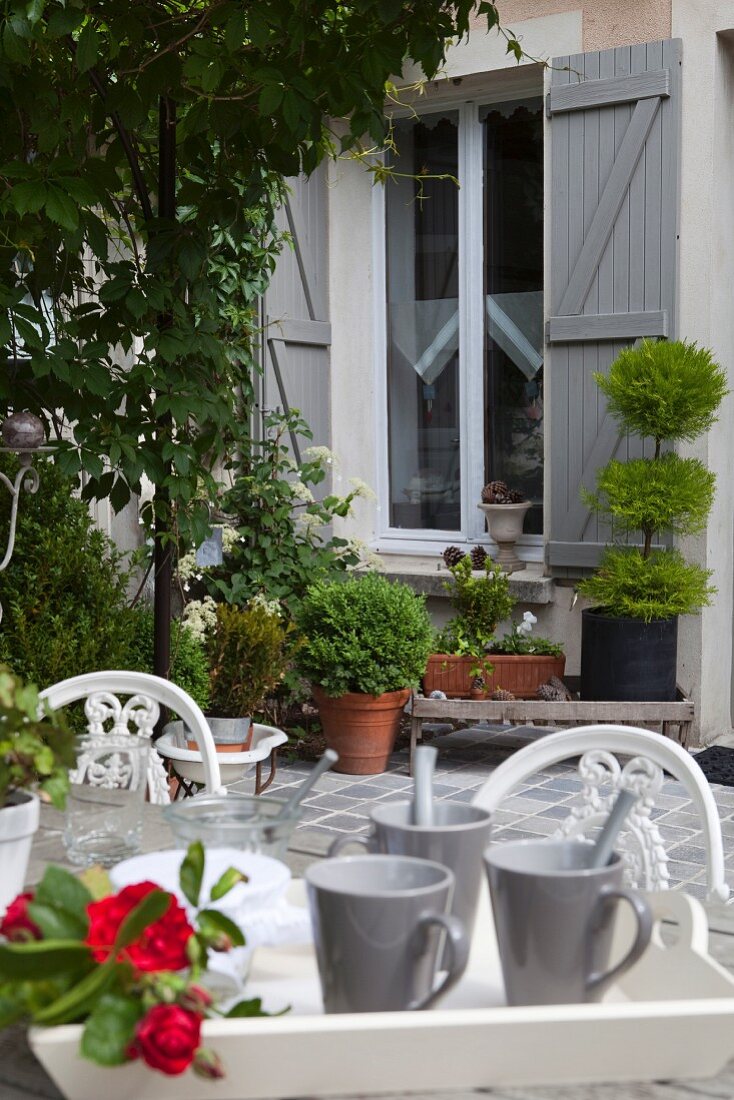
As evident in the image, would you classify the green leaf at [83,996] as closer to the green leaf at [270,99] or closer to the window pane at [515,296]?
the green leaf at [270,99]

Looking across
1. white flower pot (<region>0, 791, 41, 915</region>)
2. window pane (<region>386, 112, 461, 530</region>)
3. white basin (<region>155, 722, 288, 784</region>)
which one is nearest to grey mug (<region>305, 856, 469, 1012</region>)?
white flower pot (<region>0, 791, 41, 915</region>)

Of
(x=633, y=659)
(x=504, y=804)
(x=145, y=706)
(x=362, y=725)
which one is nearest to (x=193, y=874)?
(x=145, y=706)

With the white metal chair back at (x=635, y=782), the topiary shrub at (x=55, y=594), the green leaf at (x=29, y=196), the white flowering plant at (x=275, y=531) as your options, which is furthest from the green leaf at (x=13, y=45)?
the white flowering plant at (x=275, y=531)

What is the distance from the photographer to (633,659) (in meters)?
4.71

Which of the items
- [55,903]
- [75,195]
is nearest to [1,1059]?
→ [55,903]

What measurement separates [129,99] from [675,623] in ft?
9.36

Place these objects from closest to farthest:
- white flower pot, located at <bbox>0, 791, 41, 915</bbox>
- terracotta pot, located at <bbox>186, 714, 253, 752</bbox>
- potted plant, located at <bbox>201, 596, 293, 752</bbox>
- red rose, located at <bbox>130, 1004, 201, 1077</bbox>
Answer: red rose, located at <bbox>130, 1004, 201, 1077</bbox>, white flower pot, located at <bbox>0, 791, 41, 915</bbox>, terracotta pot, located at <bbox>186, 714, 253, 752</bbox>, potted plant, located at <bbox>201, 596, 293, 752</bbox>

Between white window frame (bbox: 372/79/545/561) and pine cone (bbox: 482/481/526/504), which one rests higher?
white window frame (bbox: 372/79/545/561)

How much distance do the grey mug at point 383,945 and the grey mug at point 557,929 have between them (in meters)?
0.06

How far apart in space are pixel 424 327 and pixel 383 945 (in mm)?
5411

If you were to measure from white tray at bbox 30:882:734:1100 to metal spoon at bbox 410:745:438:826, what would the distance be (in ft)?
0.74

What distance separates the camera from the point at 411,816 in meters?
1.15

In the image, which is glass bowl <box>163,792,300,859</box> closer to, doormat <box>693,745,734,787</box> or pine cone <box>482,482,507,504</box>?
doormat <box>693,745,734,787</box>

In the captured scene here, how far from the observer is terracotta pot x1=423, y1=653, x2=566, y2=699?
5.08m
